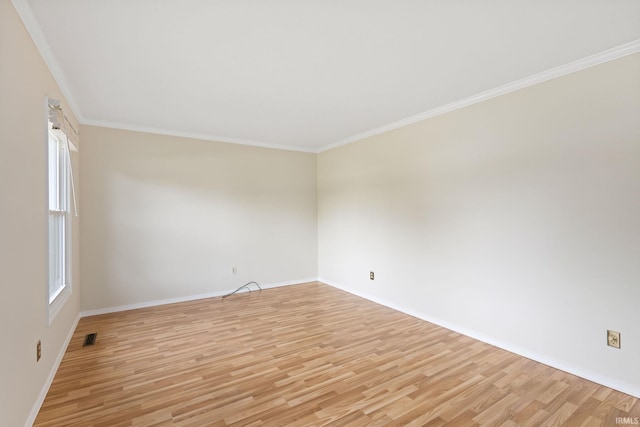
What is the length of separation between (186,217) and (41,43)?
2.49 meters

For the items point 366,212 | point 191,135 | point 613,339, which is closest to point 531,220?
point 613,339

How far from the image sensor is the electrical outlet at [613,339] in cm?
206

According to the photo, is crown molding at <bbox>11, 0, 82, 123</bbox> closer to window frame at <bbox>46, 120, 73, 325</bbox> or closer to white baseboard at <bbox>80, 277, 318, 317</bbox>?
window frame at <bbox>46, 120, 73, 325</bbox>

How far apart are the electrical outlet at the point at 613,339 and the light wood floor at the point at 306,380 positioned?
1.06 feet

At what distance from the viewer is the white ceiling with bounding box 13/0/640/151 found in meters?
1.66

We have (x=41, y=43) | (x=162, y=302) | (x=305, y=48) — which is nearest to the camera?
(x=41, y=43)

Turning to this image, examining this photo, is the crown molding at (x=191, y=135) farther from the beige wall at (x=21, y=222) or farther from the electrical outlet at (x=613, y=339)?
the electrical outlet at (x=613, y=339)

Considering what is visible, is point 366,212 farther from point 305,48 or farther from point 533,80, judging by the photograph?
point 305,48

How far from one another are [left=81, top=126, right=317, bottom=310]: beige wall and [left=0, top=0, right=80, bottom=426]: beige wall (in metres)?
1.67

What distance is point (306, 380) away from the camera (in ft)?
7.05

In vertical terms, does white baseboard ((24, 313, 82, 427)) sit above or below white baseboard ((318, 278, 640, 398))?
above

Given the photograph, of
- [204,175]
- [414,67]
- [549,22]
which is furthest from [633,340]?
[204,175]

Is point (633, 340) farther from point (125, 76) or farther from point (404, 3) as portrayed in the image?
point (125, 76)

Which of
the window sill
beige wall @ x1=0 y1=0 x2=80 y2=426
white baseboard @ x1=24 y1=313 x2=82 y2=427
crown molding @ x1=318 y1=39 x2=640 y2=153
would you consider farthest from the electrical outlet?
the window sill
